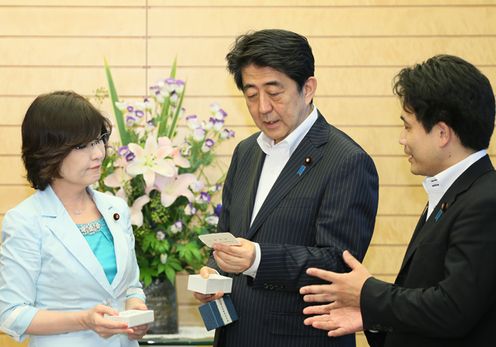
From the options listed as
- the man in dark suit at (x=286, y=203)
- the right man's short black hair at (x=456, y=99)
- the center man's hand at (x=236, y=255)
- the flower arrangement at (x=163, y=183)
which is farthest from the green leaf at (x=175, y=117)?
the right man's short black hair at (x=456, y=99)

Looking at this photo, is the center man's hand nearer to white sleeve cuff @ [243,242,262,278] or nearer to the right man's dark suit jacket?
white sleeve cuff @ [243,242,262,278]

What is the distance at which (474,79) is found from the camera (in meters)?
2.09

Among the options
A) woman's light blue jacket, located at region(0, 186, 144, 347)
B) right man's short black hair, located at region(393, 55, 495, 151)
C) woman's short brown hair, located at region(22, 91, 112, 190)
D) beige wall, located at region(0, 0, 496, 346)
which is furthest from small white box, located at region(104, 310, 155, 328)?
beige wall, located at region(0, 0, 496, 346)

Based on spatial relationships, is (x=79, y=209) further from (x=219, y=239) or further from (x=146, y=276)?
(x=146, y=276)

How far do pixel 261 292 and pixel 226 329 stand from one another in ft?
0.72

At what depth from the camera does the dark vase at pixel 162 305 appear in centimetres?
365

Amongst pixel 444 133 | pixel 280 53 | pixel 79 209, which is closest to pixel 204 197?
pixel 79 209

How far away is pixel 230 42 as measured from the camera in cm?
428

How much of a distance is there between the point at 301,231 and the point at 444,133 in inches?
25.6

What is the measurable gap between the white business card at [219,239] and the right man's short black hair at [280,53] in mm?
651

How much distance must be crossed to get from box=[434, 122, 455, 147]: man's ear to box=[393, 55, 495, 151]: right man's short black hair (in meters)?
0.01

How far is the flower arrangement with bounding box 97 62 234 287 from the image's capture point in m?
3.56

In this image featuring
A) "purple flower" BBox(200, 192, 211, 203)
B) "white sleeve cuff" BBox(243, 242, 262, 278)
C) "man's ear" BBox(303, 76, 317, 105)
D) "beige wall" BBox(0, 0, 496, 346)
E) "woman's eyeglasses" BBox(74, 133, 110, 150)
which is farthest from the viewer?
"beige wall" BBox(0, 0, 496, 346)

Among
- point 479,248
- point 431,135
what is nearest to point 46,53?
point 431,135
